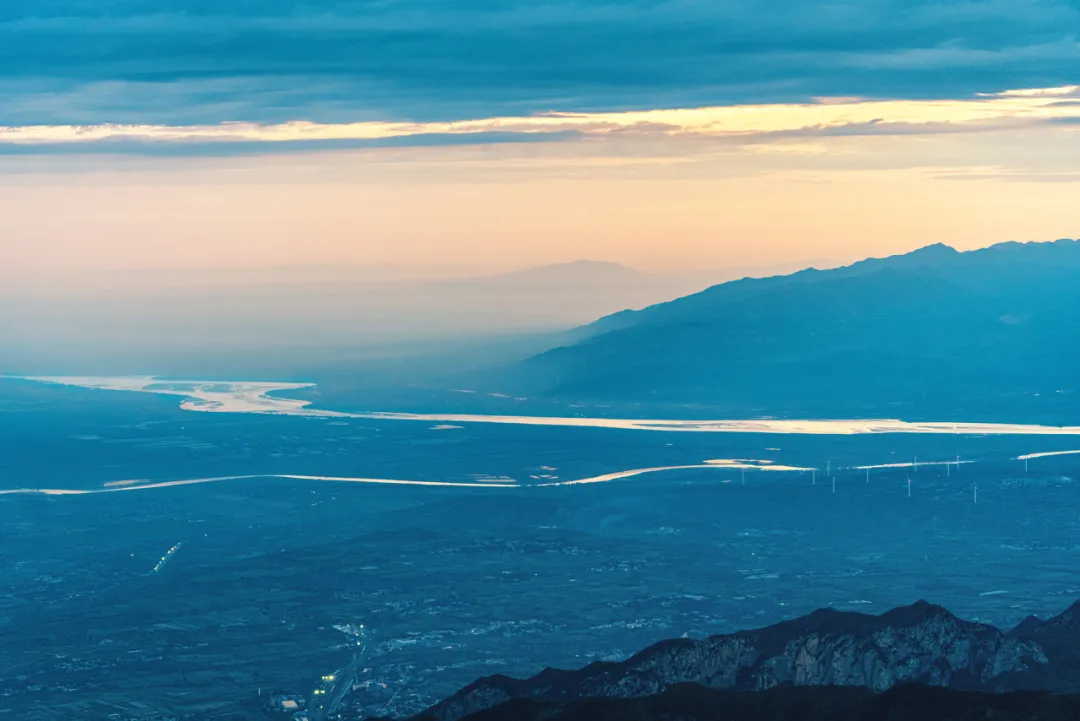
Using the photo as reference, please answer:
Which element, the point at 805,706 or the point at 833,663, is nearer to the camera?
the point at 805,706

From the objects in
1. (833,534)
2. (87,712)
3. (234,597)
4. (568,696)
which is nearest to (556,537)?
(833,534)

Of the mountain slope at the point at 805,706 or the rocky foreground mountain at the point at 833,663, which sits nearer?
the mountain slope at the point at 805,706

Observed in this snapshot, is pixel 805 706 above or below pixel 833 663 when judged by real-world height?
above

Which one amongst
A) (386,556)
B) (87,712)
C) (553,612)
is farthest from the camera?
(386,556)

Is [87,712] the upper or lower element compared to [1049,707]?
lower

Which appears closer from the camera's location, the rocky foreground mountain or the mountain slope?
the mountain slope

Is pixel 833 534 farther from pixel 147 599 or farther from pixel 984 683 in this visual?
pixel 984 683

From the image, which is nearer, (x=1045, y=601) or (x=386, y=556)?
(x=1045, y=601)

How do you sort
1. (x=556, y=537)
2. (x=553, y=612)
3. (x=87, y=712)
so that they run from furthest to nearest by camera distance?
(x=556, y=537) → (x=553, y=612) → (x=87, y=712)
